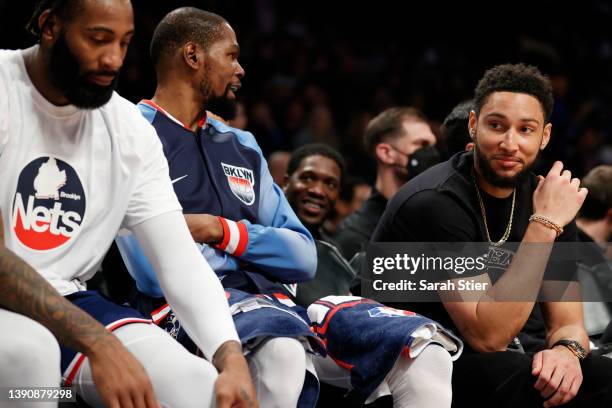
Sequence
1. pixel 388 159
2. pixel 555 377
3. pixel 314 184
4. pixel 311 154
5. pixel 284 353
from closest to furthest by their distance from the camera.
A: 1. pixel 284 353
2. pixel 555 377
3. pixel 314 184
4. pixel 311 154
5. pixel 388 159

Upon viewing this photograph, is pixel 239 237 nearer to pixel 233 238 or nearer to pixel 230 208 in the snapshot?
pixel 233 238

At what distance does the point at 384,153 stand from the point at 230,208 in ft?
6.67

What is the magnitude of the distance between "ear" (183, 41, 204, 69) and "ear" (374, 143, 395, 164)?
1.92 metres

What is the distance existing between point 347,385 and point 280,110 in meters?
4.47

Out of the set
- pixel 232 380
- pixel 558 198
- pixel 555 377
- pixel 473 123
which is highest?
pixel 473 123

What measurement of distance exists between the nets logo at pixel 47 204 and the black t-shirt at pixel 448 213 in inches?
45.1

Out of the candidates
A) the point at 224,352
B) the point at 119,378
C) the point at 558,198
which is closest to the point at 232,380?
the point at 224,352

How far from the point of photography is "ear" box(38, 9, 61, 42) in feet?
7.14

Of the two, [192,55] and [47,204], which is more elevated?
[192,55]

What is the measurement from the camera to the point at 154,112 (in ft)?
9.31

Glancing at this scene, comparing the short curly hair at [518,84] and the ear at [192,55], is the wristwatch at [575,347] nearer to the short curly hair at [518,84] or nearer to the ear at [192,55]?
the short curly hair at [518,84]

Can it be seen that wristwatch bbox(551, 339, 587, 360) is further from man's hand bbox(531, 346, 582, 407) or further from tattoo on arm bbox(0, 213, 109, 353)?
tattoo on arm bbox(0, 213, 109, 353)

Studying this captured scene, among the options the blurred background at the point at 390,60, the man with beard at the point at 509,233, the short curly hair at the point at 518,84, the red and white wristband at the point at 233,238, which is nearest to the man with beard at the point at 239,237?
the red and white wristband at the point at 233,238

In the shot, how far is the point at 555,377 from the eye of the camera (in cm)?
273
